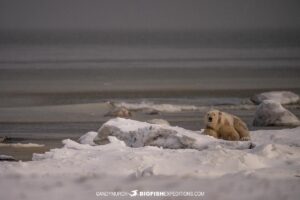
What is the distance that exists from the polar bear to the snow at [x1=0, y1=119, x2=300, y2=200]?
2275 millimetres

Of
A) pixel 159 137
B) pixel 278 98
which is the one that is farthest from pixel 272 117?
pixel 278 98

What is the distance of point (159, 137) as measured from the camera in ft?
40.5

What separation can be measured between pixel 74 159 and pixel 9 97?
50.5 ft

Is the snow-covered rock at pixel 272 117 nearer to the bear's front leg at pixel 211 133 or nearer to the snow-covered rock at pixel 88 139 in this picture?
the bear's front leg at pixel 211 133

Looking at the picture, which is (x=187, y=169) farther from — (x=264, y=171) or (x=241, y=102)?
(x=241, y=102)

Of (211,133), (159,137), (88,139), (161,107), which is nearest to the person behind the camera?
(159,137)

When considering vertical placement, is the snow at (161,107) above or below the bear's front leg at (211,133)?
above

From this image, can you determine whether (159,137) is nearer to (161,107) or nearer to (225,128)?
(225,128)

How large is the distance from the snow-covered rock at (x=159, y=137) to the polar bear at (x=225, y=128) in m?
0.65

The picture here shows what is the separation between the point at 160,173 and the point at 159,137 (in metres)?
2.97

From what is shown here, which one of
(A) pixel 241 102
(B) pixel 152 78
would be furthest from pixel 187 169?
(B) pixel 152 78

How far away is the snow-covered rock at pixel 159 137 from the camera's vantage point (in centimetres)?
1196

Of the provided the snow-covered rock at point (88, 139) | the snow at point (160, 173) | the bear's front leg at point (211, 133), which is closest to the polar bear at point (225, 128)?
the bear's front leg at point (211, 133)

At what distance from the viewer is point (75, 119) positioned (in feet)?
59.7
